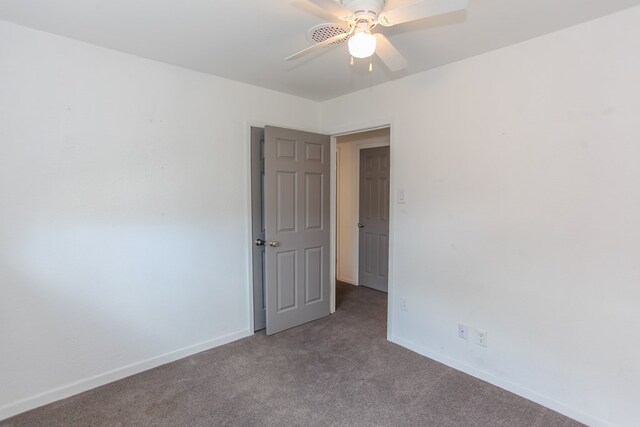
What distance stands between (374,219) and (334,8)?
132 inches

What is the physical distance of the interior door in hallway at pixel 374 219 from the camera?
4391 mm

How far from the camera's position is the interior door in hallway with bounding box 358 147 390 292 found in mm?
4391

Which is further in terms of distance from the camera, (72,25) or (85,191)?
(85,191)

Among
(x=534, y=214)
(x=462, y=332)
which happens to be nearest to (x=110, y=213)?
(x=462, y=332)

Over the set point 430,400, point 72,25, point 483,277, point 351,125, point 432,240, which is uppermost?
point 72,25

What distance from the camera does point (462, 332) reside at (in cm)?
247

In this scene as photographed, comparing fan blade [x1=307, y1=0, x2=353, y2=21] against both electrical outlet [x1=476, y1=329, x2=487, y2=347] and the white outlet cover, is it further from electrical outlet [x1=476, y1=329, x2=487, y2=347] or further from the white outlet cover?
electrical outlet [x1=476, y1=329, x2=487, y2=347]

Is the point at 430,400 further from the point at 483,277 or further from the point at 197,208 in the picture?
the point at 197,208

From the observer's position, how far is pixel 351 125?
3252 mm

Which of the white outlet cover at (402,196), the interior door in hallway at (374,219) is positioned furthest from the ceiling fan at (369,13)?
the interior door in hallway at (374,219)

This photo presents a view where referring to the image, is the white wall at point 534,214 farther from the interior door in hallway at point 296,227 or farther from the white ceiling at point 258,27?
the interior door in hallway at point 296,227

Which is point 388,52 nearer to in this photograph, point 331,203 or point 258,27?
point 258,27

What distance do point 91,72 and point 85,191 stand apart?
81cm

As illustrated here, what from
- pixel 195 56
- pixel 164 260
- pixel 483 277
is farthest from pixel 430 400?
pixel 195 56
